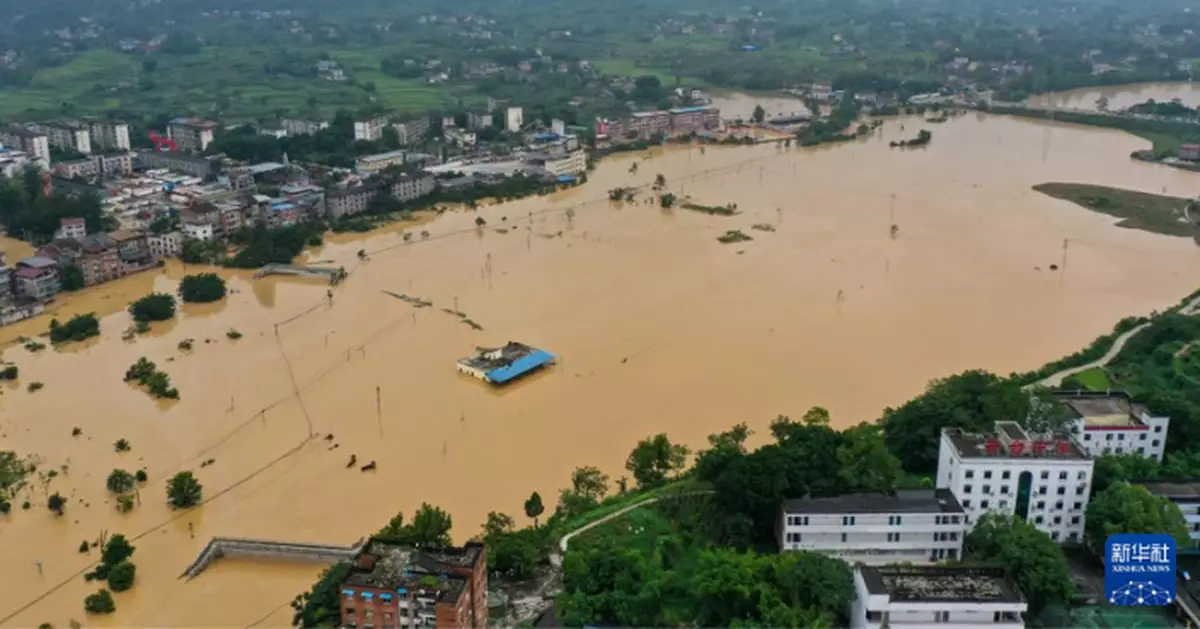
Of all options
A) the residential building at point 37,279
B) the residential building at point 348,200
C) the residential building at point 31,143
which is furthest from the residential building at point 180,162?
the residential building at point 37,279

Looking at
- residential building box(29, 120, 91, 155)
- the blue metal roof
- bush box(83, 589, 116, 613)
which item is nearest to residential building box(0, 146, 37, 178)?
residential building box(29, 120, 91, 155)

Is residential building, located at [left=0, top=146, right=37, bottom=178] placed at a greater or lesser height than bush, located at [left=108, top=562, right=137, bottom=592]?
greater

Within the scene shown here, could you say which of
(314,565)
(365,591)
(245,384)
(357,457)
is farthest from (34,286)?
(365,591)

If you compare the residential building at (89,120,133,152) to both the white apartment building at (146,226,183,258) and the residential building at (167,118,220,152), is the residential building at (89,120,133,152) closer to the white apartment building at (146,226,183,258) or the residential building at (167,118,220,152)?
the residential building at (167,118,220,152)

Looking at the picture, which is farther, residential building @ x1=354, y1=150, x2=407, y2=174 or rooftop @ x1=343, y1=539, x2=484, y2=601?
residential building @ x1=354, y1=150, x2=407, y2=174

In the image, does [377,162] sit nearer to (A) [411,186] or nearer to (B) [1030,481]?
(A) [411,186]

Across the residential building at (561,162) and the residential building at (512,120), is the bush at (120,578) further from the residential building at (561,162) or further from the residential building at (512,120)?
the residential building at (512,120)
